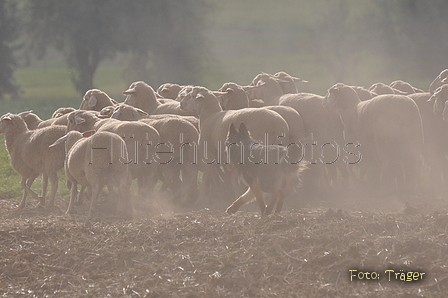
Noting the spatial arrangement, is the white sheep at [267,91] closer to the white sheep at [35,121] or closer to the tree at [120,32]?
the white sheep at [35,121]

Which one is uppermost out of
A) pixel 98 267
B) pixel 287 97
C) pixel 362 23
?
pixel 362 23

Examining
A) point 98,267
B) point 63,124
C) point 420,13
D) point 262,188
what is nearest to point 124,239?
point 98,267

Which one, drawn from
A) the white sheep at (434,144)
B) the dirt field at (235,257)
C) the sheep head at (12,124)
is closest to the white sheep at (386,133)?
the white sheep at (434,144)

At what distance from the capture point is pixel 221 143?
8961 millimetres

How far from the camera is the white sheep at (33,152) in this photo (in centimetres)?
909

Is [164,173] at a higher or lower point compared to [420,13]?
lower

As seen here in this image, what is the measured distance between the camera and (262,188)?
7055 millimetres

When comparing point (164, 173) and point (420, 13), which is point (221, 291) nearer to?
point (164, 173)

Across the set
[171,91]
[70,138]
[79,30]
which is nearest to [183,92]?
[70,138]

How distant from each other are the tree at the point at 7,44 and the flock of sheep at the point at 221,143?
32312 millimetres

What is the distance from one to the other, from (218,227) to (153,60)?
109 ft

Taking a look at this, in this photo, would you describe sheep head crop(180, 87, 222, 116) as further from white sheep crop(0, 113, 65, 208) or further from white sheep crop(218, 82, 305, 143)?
white sheep crop(0, 113, 65, 208)

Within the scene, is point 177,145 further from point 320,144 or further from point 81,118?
point 320,144

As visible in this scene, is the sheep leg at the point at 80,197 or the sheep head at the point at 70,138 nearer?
the sheep head at the point at 70,138
